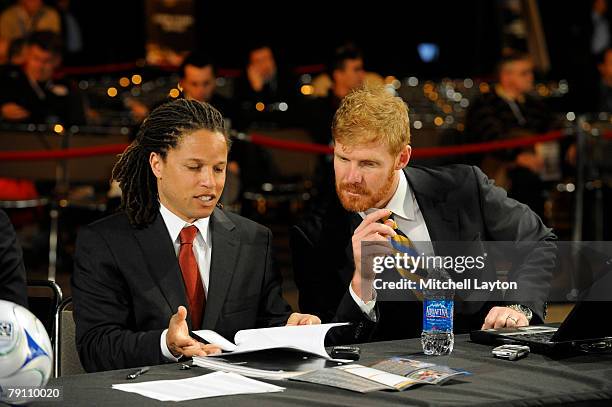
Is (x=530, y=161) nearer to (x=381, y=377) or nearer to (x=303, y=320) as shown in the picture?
(x=303, y=320)

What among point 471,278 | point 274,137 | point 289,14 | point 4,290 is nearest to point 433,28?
point 289,14

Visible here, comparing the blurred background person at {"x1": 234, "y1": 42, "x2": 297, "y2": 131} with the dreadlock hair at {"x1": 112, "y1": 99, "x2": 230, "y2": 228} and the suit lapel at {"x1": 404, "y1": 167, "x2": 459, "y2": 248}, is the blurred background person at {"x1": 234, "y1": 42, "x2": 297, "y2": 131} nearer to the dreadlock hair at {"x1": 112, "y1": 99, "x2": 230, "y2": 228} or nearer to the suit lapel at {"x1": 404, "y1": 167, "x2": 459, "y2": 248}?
the suit lapel at {"x1": 404, "y1": 167, "x2": 459, "y2": 248}

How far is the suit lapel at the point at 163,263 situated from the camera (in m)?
3.58

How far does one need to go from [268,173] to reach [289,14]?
287 inches

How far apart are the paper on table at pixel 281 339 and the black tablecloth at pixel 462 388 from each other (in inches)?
5.6

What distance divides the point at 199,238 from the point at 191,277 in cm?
14

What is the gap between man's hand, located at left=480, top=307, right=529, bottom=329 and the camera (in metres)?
3.77

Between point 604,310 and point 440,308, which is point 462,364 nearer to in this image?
point 440,308

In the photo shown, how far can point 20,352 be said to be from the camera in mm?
2480

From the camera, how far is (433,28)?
15.7m

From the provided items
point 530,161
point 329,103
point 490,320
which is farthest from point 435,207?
point 329,103

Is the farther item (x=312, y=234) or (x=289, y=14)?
(x=289, y=14)

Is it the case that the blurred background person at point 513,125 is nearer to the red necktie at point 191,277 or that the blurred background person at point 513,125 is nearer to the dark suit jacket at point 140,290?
the dark suit jacket at point 140,290

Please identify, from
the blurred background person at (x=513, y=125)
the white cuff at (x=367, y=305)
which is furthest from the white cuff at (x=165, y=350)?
the blurred background person at (x=513, y=125)
